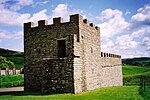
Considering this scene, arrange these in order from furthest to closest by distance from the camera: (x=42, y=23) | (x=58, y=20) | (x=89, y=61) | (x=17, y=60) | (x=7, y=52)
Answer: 1. (x=7, y=52)
2. (x=17, y=60)
3. (x=42, y=23)
4. (x=89, y=61)
5. (x=58, y=20)

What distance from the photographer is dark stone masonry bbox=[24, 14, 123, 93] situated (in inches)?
812

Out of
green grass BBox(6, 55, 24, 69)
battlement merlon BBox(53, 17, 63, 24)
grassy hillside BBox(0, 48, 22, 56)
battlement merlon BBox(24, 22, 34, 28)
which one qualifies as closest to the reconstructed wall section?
battlement merlon BBox(53, 17, 63, 24)

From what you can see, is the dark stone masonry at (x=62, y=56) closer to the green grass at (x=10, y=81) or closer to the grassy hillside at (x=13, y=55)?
the green grass at (x=10, y=81)

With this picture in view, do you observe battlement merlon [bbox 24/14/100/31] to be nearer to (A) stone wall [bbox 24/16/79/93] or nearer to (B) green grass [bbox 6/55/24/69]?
(A) stone wall [bbox 24/16/79/93]

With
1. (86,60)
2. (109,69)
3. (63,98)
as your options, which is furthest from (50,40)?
(109,69)

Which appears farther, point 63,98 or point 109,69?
point 109,69

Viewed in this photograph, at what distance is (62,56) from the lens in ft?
77.3

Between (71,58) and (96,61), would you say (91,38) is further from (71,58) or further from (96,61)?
(71,58)

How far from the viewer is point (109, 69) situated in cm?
3481

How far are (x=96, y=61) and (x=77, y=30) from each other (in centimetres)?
606

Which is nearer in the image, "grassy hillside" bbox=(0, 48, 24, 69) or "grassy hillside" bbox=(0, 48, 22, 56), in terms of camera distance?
"grassy hillside" bbox=(0, 48, 24, 69)

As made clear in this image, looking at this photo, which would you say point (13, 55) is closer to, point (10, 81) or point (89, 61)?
point (10, 81)

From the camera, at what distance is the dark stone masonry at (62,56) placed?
2062 centimetres

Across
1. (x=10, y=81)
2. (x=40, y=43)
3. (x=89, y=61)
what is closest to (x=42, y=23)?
(x=40, y=43)
